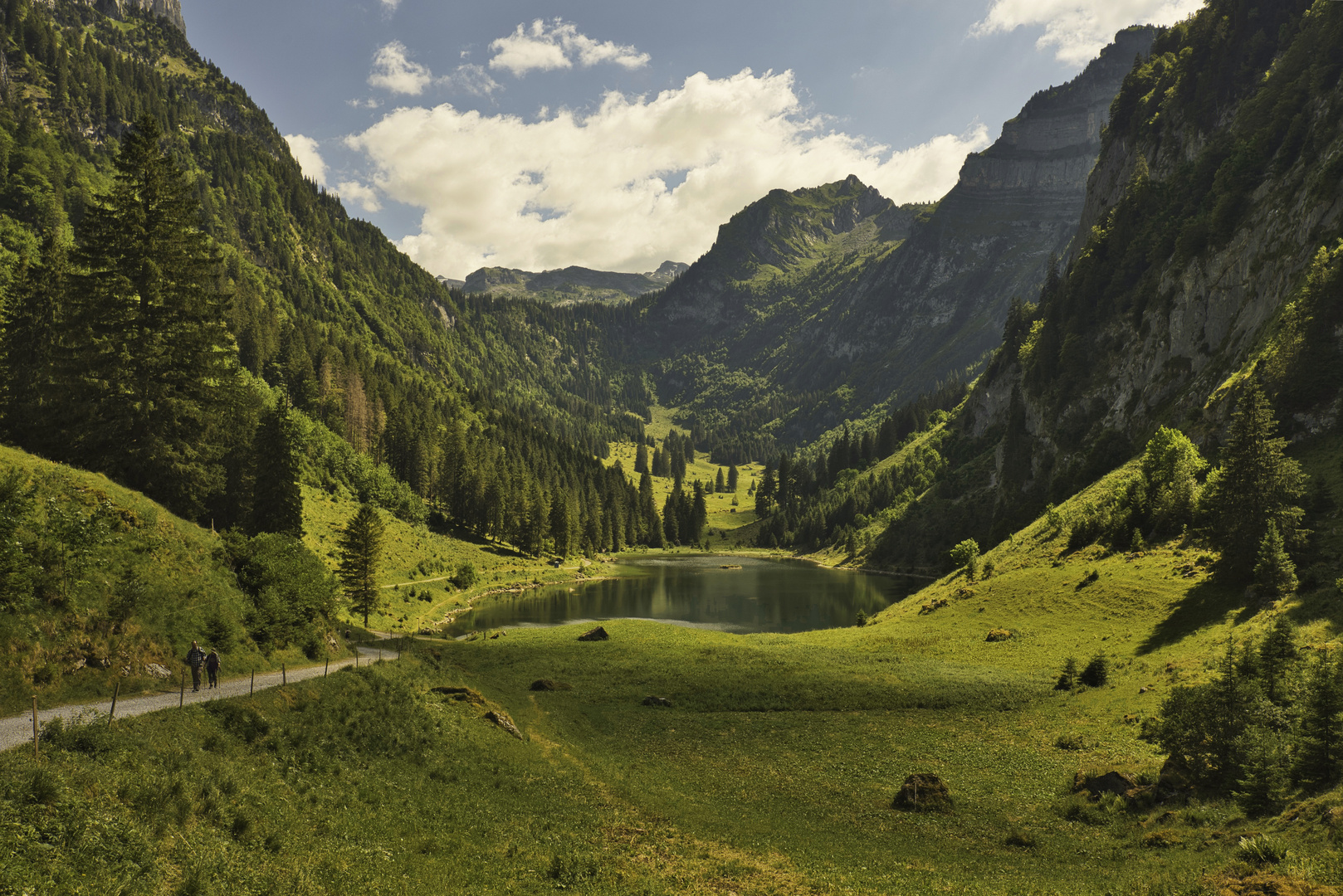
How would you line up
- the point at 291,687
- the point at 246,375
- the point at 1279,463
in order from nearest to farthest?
the point at 291,687 → the point at 1279,463 → the point at 246,375

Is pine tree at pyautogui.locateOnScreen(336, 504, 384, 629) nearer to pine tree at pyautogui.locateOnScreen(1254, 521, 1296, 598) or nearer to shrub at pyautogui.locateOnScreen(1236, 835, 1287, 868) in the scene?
shrub at pyautogui.locateOnScreen(1236, 835, 1287, 868)

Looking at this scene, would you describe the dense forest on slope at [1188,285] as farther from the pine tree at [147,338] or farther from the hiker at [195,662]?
the pine tree at [147,338]

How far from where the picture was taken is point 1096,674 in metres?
43.1

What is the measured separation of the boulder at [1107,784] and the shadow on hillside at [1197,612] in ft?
→ 84.6

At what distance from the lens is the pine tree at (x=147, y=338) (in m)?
39.6

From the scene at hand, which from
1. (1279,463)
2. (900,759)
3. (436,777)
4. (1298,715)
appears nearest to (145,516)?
(436,777)

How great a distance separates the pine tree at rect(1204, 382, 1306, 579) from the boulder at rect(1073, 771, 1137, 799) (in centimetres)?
3351

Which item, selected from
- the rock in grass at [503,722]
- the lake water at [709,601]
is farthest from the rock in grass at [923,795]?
the lake water at [709,601]

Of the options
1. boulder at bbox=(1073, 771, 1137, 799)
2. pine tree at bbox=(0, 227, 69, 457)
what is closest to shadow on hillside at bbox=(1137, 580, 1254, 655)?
boulder at bbox=(1073, 771, 1137, 799)

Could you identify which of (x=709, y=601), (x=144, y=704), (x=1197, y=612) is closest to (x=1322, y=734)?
(x=1197, y=612)

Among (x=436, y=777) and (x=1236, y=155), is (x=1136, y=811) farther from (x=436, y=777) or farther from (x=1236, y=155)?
(x=1236, y=155)

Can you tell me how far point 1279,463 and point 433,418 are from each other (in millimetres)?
174129

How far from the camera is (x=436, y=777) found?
23.9 meters

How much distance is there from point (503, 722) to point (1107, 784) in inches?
1099
